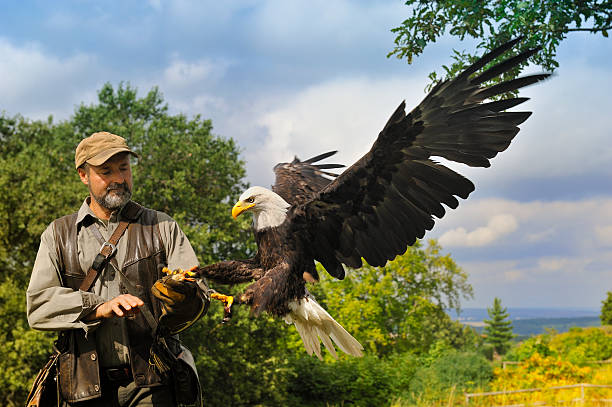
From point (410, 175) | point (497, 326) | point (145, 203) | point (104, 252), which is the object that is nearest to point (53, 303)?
point (104, 252)

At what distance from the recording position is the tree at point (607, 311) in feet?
104

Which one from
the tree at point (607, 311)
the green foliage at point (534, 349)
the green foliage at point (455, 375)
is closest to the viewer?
the green foliage at point (534, 349)

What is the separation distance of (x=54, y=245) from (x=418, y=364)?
871 inches

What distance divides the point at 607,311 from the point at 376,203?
33.7 m

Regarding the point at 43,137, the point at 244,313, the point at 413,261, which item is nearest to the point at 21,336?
the point at 244,313

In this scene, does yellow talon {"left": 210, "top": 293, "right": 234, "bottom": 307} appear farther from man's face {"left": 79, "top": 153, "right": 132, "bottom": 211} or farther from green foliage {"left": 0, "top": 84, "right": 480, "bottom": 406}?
green foliage {"left": 0, "top": 84, "right": 480, "bottom": 406}

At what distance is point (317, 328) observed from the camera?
12.9 ft

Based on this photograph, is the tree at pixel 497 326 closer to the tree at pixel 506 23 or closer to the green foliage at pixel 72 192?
the green foliage at pixel 72 192

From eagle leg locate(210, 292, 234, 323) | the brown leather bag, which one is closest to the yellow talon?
eagle leg locate(210, 292, 234, 323)

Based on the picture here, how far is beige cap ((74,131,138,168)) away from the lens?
8.61 ft

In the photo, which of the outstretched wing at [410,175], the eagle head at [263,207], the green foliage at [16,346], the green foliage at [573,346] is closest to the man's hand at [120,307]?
the eagle head at [263,207]

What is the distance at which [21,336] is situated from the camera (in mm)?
12273

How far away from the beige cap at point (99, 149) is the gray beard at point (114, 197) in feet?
0.49

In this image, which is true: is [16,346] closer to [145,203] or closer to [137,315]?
[145,203]
